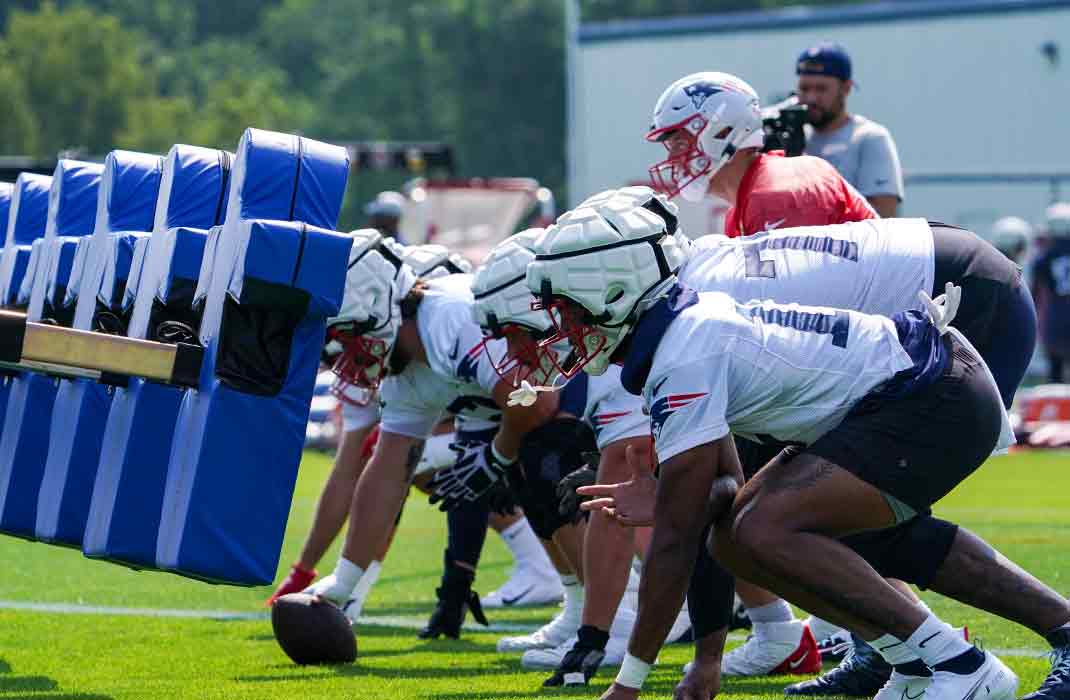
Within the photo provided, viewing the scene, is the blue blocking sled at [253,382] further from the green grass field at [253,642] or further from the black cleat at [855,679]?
the black cleat at [855,679]

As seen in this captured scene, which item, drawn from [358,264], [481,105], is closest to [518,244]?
[358,264]

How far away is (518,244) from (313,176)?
1.21 m

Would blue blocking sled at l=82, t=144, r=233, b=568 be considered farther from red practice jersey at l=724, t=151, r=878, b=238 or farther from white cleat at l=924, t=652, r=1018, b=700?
white cleat at l=924, t=652, r=1018, b=700

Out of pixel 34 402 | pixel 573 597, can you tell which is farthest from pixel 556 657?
pixel 34 402

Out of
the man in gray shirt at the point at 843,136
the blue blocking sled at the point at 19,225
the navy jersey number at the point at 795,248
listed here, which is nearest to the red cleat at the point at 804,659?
the navy jersey number at the point at 795,248

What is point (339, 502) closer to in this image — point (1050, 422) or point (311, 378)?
point (311, 378)

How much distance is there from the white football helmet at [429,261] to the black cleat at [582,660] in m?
1.64

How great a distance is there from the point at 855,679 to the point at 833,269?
1215mm

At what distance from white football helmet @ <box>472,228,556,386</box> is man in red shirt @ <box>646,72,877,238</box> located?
0.57 metres

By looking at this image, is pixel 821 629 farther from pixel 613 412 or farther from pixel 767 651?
pixel 613 412

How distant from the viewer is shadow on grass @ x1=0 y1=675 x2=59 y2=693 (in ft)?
19.3

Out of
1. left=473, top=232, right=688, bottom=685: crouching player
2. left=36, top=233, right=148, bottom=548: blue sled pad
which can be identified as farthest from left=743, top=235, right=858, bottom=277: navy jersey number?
left=36, top=233, right=148, bottom=548: blue sled pad

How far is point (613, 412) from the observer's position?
6.35 m

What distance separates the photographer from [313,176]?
5281 mm
